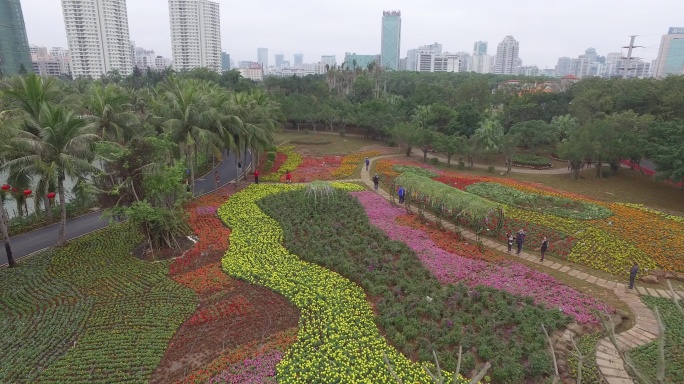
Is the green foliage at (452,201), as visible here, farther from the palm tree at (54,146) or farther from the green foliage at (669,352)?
the palm tree at (54,146)

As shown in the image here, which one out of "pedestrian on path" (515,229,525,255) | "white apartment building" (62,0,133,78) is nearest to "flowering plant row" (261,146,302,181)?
"pedestrian on path" (515,229,525,255)

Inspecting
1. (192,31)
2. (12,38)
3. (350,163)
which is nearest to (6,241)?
(350,163)

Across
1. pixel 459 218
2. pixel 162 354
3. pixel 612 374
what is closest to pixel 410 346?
pixel 612 374

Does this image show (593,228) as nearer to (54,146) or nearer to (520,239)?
(520,239)

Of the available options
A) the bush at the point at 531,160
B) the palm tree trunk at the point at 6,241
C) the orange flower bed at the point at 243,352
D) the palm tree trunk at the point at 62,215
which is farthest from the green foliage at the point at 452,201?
the palm tree trunk at the point at 6,241

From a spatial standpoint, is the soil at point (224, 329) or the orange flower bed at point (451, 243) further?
the orange flower bed at point (451, 243)

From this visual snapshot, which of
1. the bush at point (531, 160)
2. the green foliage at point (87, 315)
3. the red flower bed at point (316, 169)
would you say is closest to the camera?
the green foliage at point (87, 315)

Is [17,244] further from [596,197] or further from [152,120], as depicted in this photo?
[596,197]
